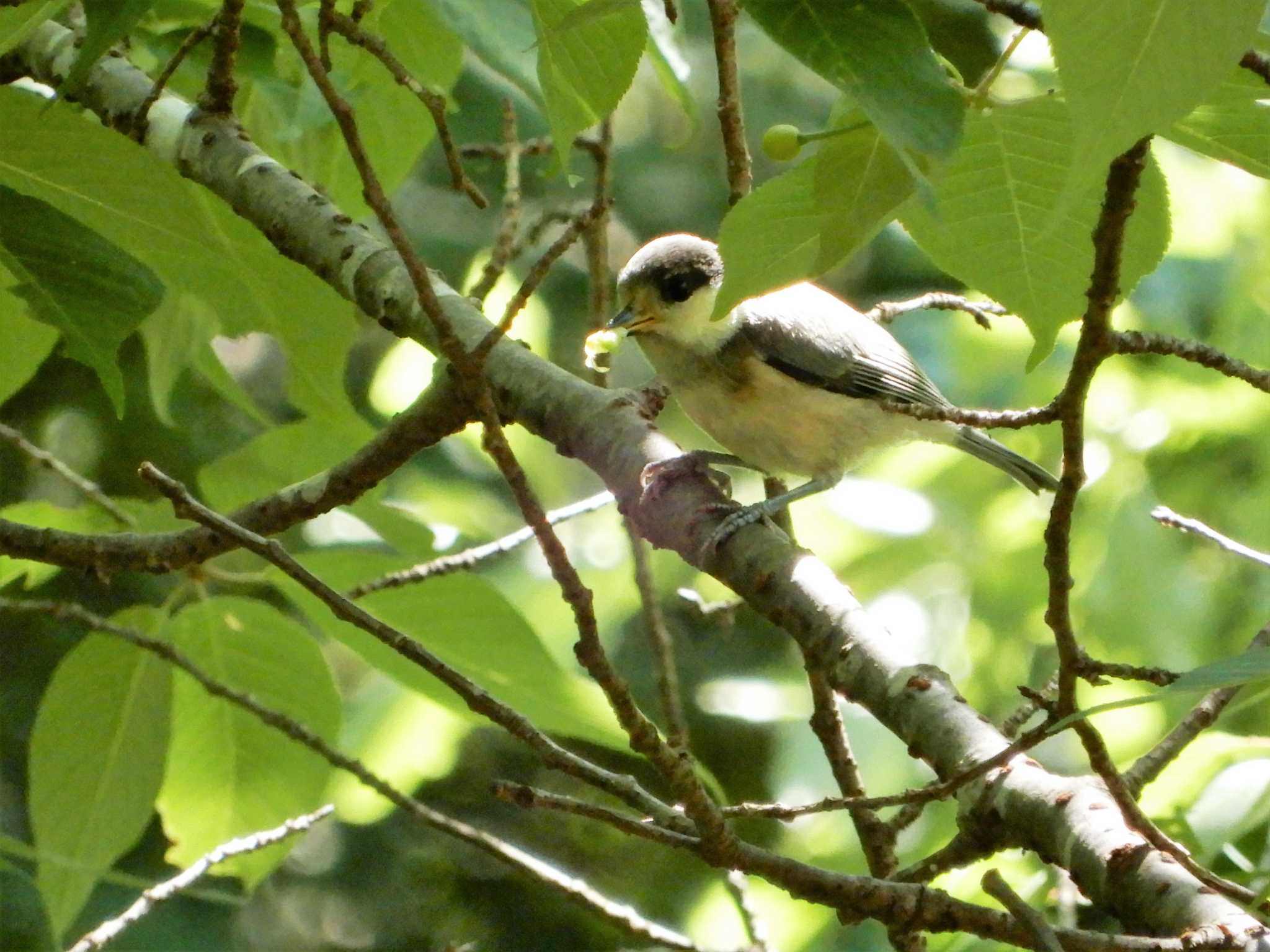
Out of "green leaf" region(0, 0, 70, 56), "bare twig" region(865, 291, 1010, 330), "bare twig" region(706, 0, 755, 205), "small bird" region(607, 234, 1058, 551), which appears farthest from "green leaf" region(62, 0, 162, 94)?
"small bird" region(607, 234, 1058, 551)

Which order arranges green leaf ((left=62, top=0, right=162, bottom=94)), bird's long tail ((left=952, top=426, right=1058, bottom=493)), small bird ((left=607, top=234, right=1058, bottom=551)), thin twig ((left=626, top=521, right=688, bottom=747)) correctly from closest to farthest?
green leaf ((left=62, top=0, right=162, bottom=94))
thin twig ((left=626, top=521, right=688, bottom=747))
small bird ((left=607, top=234, right=1058, bottom=551))
bird's long tail ((left=952, top=426, right=1058, bottom=493))

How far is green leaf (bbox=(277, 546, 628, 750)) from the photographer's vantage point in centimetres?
192

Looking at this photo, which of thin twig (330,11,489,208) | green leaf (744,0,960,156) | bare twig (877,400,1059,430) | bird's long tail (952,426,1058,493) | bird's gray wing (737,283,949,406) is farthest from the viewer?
bird's long tail (952,426,1058,493)

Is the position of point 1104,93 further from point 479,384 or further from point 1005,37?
point 1005,37

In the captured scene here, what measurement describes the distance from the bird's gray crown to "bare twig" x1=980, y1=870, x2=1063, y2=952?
247cm

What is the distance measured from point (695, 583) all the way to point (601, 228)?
8.59ft

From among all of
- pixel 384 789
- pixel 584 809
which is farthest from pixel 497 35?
pixel 384 789

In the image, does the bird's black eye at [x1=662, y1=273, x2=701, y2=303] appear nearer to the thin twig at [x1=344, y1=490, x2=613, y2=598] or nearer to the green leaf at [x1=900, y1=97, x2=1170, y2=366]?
the thin twig at [x1=344, y1=490, x2=613, y2=598]

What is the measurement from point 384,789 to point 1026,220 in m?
1.08

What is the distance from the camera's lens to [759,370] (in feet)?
11.3

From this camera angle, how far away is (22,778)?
4719mm

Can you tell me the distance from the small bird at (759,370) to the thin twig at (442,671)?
1.95 meters

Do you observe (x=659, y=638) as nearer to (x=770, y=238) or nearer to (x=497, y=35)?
(x=497, y=35)

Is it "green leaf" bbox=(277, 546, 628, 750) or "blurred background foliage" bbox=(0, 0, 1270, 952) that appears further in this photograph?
"blurred background foliage" bbox=(0, 0, 1270, 952)
